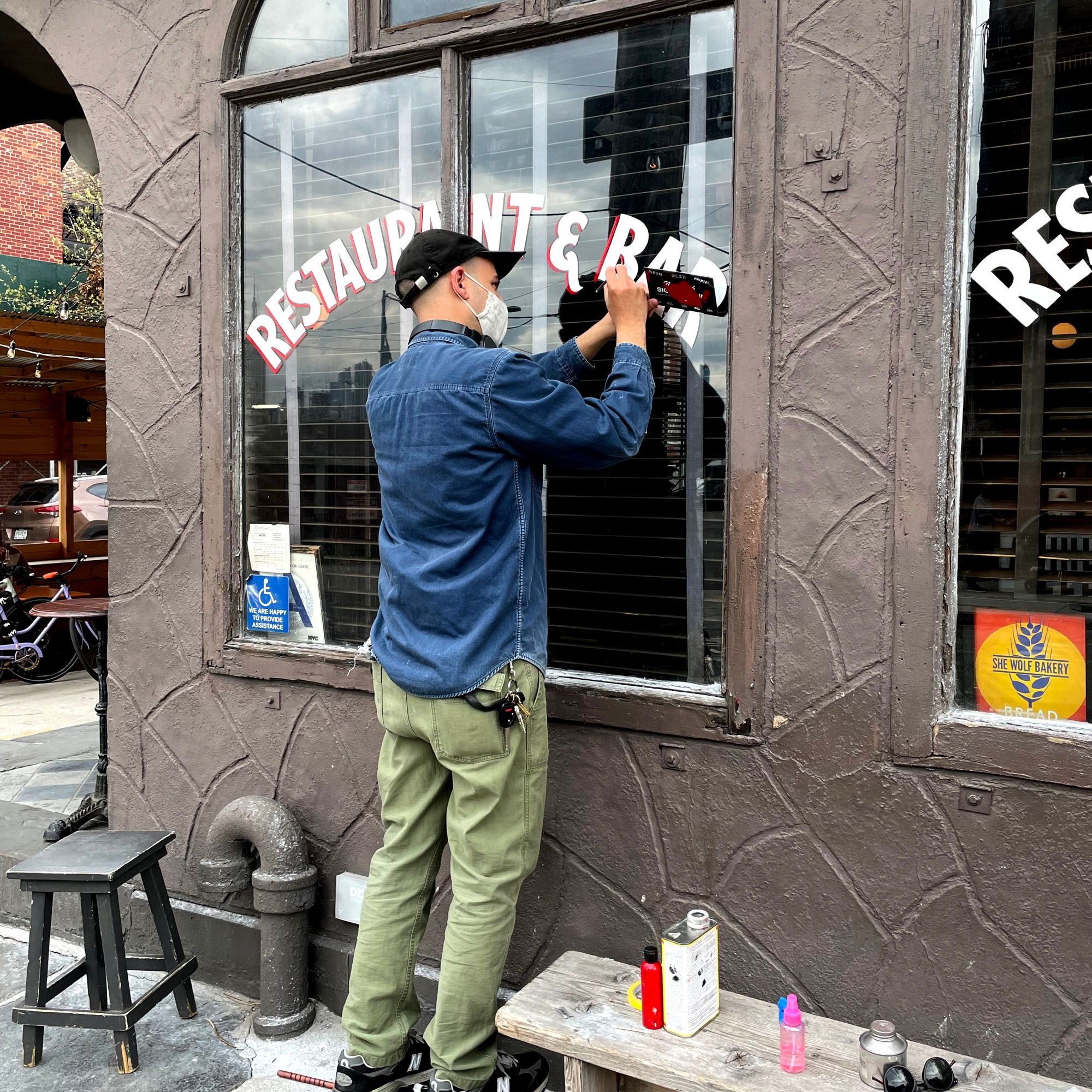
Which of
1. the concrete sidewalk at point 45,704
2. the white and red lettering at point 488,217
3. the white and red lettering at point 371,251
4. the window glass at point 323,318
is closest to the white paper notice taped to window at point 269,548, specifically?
the window glass at point 323,318

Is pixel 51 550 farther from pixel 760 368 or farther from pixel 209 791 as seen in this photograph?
pixel 760 368

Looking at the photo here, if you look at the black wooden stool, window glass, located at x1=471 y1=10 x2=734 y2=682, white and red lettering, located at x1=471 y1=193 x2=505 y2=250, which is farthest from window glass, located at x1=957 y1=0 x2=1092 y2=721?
the black wooden stool

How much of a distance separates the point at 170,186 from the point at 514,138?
1.52 meters

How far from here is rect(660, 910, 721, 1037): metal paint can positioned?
2508 mm

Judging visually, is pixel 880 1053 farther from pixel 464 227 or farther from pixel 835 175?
pixel 464 227

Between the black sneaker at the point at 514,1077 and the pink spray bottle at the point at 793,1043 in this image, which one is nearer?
the pink spray bottle at the point at 793,1043

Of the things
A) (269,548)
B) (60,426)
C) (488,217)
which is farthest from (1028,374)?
(60,426)

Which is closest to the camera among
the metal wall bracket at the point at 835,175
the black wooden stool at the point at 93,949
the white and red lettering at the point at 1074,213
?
the white and red lettering at the point at 1074,213

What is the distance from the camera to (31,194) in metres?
20.3

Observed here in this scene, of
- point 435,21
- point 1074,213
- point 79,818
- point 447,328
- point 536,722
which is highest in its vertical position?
point 435,21

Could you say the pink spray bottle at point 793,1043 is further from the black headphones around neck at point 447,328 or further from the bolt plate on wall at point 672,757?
the black headphones around neck at point 447,328

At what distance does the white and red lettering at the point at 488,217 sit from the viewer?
3570mm

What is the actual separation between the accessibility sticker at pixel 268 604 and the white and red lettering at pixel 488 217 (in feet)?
5.04

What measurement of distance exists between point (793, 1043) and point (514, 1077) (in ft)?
3.03
